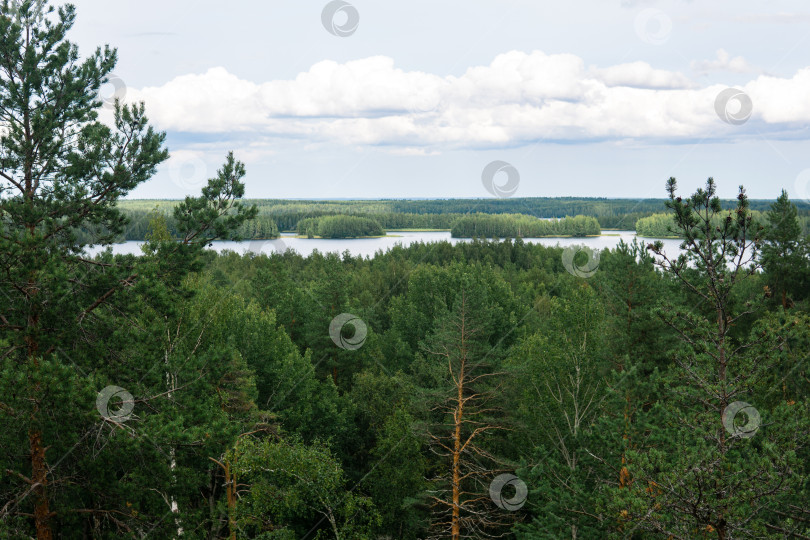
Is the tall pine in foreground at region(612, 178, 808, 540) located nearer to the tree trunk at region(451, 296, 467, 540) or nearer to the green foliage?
the tree trunk at region(451, 296, 467, 540)

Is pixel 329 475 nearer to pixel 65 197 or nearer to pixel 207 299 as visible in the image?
pixel 207 299

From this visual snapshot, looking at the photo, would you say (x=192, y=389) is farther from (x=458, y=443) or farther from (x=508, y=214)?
(x=508, y=214)

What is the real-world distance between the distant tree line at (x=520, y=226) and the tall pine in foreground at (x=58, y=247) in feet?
328

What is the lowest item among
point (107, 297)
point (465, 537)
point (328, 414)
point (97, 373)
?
point (465, 537)

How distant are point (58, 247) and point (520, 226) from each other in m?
115

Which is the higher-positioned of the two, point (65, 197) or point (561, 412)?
point (65, 197)

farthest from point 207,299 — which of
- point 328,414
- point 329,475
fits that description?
point 329,475

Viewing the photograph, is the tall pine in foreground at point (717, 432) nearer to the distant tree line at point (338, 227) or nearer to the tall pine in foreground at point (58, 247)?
the tall pine in foreground at point (58, 247)

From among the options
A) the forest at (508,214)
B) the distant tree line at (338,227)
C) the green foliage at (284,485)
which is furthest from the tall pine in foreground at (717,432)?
the distant tree line at (338,227)

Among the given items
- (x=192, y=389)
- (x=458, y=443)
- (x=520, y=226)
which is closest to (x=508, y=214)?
(x=520, y=226)

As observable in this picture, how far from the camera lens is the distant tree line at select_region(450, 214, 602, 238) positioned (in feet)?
383

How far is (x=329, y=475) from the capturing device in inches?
720

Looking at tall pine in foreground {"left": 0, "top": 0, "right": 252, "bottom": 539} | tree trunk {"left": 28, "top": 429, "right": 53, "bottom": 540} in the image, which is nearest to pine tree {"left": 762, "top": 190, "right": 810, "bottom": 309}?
tall pine in foreground {"left": 0, "top": 0, "right": 252, "bottom": 539}

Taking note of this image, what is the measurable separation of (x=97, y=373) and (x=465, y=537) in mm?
12764
